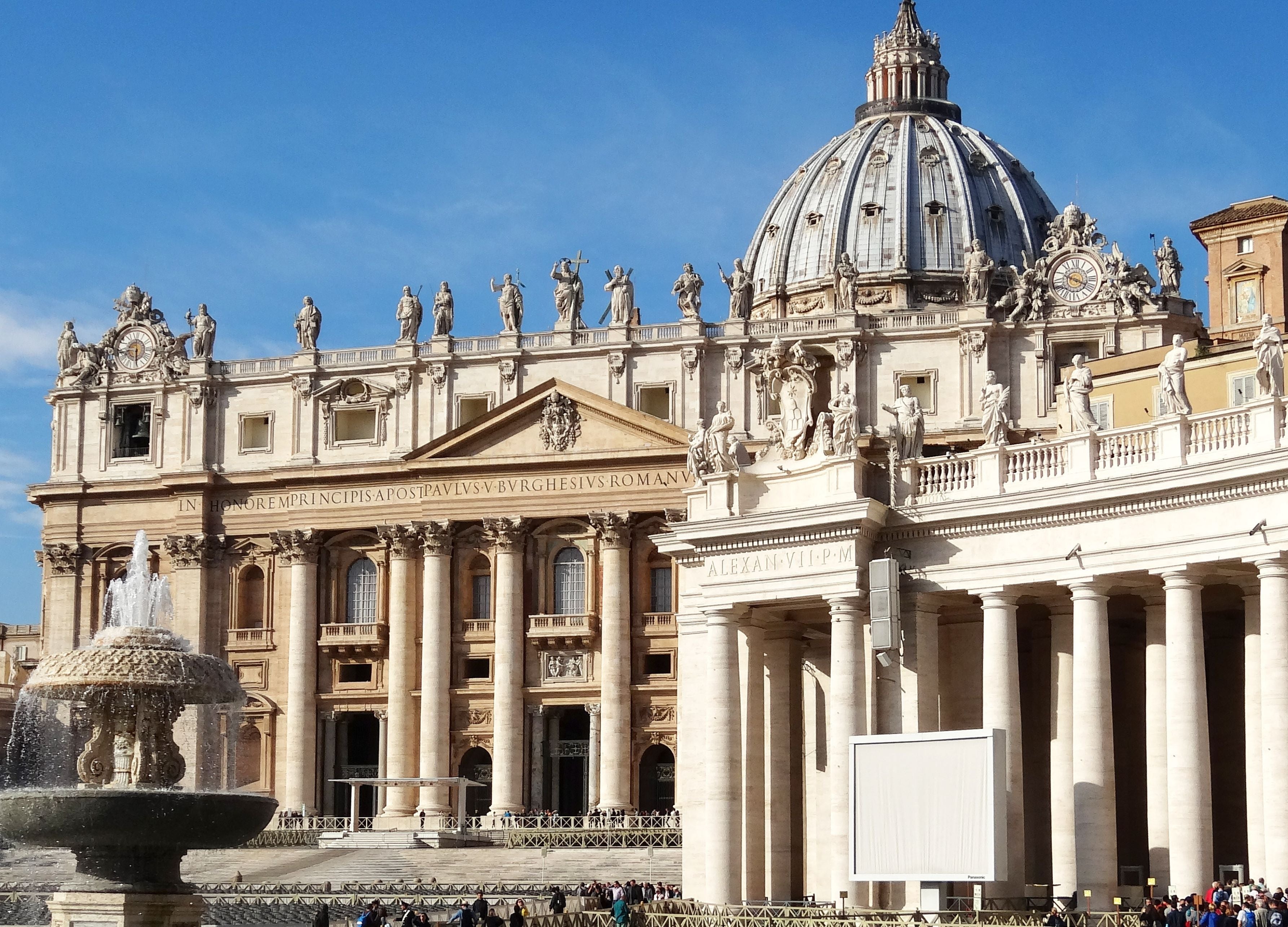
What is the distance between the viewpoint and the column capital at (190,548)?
93.2 metres

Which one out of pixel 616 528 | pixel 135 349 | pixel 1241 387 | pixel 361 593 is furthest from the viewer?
pixel 135 349

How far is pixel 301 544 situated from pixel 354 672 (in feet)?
17.9

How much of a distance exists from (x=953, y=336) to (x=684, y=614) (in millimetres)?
42948

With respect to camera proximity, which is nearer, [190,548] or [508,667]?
[508,667]

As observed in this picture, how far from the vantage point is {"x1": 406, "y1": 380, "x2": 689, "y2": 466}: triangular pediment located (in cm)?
8675

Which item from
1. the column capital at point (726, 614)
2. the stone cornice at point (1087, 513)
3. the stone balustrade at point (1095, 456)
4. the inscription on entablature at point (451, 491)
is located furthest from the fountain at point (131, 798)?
the inscription on entablature at point (451, 491)

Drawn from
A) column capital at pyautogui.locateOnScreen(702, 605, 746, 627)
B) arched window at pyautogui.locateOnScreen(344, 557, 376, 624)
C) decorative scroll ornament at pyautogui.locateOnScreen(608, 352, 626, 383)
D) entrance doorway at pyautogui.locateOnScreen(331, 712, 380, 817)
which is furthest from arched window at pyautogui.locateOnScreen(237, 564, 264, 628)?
column capital at pyautogui.locateOnScreen(702, 605, 746, 627)

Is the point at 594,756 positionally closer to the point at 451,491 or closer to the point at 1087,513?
the point at 451,491

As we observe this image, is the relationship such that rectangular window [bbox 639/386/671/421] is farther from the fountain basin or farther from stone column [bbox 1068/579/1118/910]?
the fountain basin

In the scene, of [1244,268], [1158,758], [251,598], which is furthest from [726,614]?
[251,598]

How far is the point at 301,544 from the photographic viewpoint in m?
91.6

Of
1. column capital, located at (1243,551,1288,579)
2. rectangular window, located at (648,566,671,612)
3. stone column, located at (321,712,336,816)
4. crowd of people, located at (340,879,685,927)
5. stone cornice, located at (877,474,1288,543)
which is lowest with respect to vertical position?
crowd of people, located at (340,879,685,927)

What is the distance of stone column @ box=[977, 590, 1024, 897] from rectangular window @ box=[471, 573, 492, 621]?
52.0 meters

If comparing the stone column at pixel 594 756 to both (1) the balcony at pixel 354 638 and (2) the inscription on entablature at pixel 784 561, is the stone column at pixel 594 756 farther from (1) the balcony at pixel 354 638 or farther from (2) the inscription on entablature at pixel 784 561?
(2) the inscription on entablature at pixel 784 561
